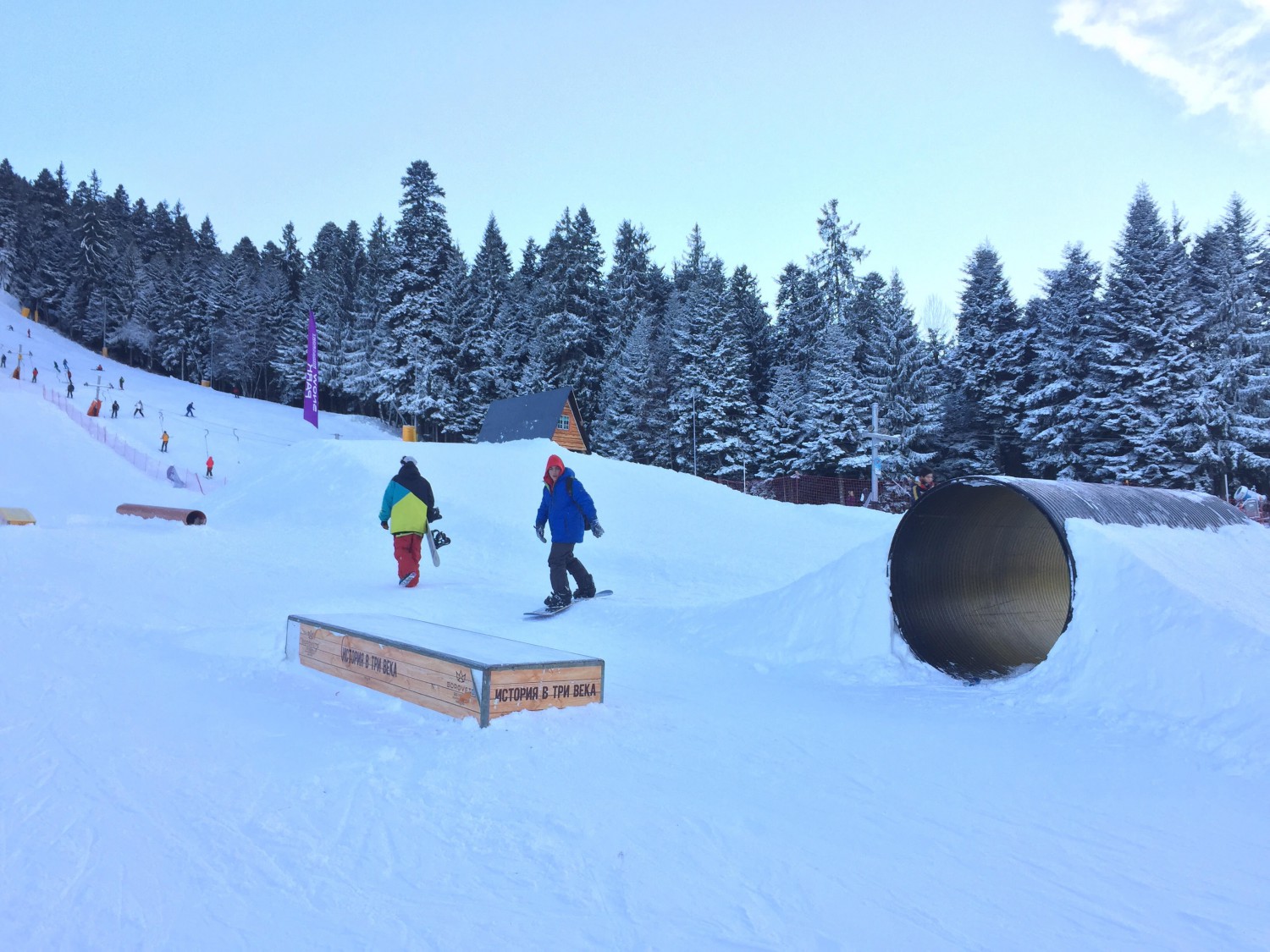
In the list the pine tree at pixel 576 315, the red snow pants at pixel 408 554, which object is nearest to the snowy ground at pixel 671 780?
the red snow pants at pixel 408 554

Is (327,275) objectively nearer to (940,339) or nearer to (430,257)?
(430,257)

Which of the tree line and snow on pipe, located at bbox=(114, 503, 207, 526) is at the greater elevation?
the tree line

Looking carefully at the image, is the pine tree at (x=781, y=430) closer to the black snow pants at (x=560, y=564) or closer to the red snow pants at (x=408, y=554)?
the red snow pants at (x=408, y=554)

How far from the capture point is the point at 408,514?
11.2 m

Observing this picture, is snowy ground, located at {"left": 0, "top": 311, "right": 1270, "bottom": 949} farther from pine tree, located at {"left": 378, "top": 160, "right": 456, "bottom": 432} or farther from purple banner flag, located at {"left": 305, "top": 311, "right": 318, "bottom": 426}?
pine tree, located at {"left": 378, "top": 160, "right": 456, "bottom": 432}

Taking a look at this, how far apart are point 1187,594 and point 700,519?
1343 cm

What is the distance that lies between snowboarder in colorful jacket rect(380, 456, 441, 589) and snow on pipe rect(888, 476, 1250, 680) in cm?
641

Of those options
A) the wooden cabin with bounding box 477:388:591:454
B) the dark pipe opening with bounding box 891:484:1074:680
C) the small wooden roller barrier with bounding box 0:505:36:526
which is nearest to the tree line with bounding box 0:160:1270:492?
the wooden cabin with bounding box 477:388:591:454

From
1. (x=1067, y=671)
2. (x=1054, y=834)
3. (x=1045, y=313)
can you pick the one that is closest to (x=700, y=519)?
(x=1067, y=671)

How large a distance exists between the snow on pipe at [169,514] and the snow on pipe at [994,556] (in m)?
14.0

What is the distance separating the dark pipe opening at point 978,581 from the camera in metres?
7.45

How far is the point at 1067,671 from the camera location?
20.1 ft

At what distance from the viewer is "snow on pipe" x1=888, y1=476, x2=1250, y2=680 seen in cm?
696

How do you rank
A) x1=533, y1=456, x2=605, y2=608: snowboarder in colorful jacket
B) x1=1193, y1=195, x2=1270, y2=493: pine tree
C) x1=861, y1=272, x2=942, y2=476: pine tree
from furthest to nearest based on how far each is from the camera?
1. x1=861, y1=272, x2=942, y2=476: pine tree
2. x1=1193, y1=195, x2=1270, y2=493: pine tree
3. x1=533, y1=456, x2=605, y2=608: snowboarder in colorful jacket
